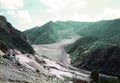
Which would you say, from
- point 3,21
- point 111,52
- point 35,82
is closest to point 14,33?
point 3,21

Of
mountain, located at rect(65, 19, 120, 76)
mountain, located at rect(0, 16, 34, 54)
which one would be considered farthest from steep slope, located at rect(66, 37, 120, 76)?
mountain, located at rect(0, 16, 34, 54)

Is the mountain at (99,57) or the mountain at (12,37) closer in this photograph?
the mountain at (12,37)

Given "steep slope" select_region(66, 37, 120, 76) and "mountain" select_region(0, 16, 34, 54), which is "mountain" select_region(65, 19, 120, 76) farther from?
"mountain" select_region(0, 16, 34, 54)

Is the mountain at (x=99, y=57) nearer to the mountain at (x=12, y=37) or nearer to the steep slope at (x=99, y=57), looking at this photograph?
the steep slope at (x=99, y=57)

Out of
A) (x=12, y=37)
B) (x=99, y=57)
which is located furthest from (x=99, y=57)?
(x=12, y=37)

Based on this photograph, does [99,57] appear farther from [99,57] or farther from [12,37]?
[12,37]

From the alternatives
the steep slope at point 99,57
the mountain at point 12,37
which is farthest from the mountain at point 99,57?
the mountain at point 12,37

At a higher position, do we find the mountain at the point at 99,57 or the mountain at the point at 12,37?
the mountain at the point at 12,37

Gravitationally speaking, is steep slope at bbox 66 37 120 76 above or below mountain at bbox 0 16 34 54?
below

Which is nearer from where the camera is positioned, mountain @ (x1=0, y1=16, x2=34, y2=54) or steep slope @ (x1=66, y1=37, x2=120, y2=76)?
mountain @ (x1=0, y1=16, x2=34, y2=54)

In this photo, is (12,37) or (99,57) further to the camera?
(99,57)

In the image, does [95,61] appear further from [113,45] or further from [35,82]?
[35,82]

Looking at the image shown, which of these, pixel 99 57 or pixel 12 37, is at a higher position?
pixel 12 37
